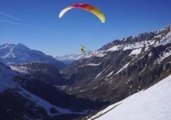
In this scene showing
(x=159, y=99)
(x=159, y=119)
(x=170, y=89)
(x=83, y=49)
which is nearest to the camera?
(x=159, y=119)

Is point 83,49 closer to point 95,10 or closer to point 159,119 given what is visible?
point 95,10

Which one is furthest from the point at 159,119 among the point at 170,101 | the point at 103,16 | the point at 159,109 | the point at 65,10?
the point at 65,10

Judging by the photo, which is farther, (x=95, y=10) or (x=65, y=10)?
(x=65, y=10)

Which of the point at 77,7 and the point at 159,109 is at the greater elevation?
the point at 77,7

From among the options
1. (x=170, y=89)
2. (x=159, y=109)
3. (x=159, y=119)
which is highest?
(x=170, y=89)

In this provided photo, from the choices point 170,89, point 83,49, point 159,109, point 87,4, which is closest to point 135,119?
point 159,109

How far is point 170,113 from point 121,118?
376 inches

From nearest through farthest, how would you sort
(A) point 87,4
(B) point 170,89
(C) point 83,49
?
(A) point 87,4, (B) point 170,89, (C) point 83,49

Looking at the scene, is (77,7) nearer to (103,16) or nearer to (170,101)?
(103,16)

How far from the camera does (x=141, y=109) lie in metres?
37.6

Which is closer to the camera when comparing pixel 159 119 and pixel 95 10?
pixel 159 119

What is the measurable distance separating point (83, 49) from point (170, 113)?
23902 millimetres

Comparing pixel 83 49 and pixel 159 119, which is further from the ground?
pixel 83 49

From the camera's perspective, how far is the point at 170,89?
41.2 m
